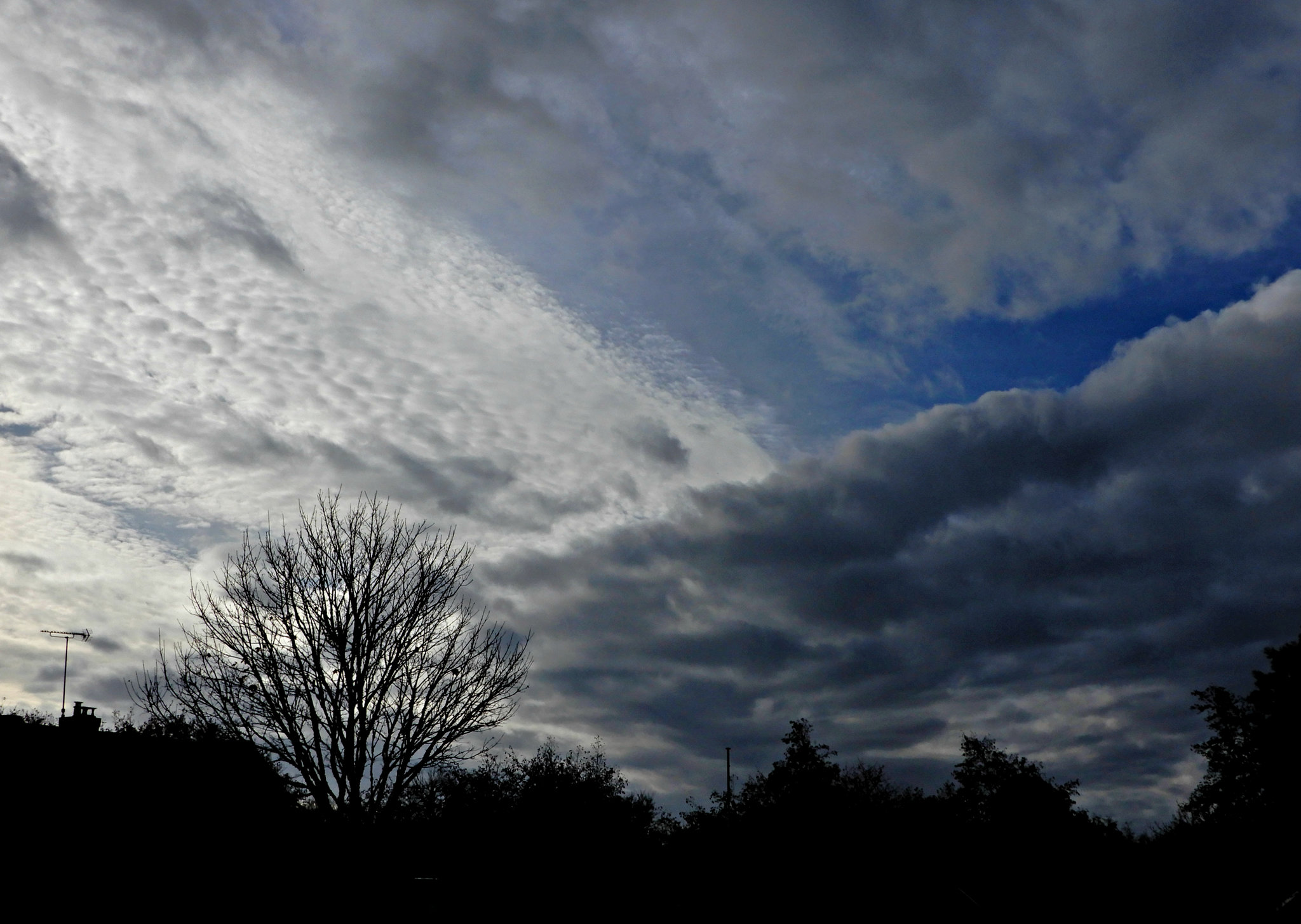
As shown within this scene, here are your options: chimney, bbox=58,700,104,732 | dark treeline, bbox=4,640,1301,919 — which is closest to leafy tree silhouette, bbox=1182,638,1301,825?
dark treeline, bbox=4,640,1301,919

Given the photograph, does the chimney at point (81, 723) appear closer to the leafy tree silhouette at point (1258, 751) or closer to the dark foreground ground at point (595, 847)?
the dark foreground ground at point (595, 847)

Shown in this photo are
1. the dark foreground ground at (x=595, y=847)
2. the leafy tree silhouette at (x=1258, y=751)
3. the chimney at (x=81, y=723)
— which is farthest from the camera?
the leafy tree silhouette at (x=1258, y=751)

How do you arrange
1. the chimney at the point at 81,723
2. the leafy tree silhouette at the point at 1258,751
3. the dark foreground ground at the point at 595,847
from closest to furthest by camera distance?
the dark foreground ground at the point at 595,847 → the chimney at the point at 81,723 → the leafy tree silhouette at the point at 1258,751

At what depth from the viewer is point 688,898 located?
47.2 meters

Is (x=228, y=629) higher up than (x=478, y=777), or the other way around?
(x=228, y=629)

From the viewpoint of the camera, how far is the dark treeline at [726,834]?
18.8m

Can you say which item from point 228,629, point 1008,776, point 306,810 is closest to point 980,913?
point 1008,776

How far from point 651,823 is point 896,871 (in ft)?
41.6

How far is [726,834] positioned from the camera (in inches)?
2111

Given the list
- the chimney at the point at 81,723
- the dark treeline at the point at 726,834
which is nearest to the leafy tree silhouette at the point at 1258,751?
the dark treeline at the point at 726,834

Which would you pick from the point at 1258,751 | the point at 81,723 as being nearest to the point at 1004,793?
the point at 1258,751

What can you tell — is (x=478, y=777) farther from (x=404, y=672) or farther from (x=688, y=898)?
(x=404, y=672)

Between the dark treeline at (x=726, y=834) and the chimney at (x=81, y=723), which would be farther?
the chimney at (x=81, y=723)

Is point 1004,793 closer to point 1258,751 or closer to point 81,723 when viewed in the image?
point 1258,751
